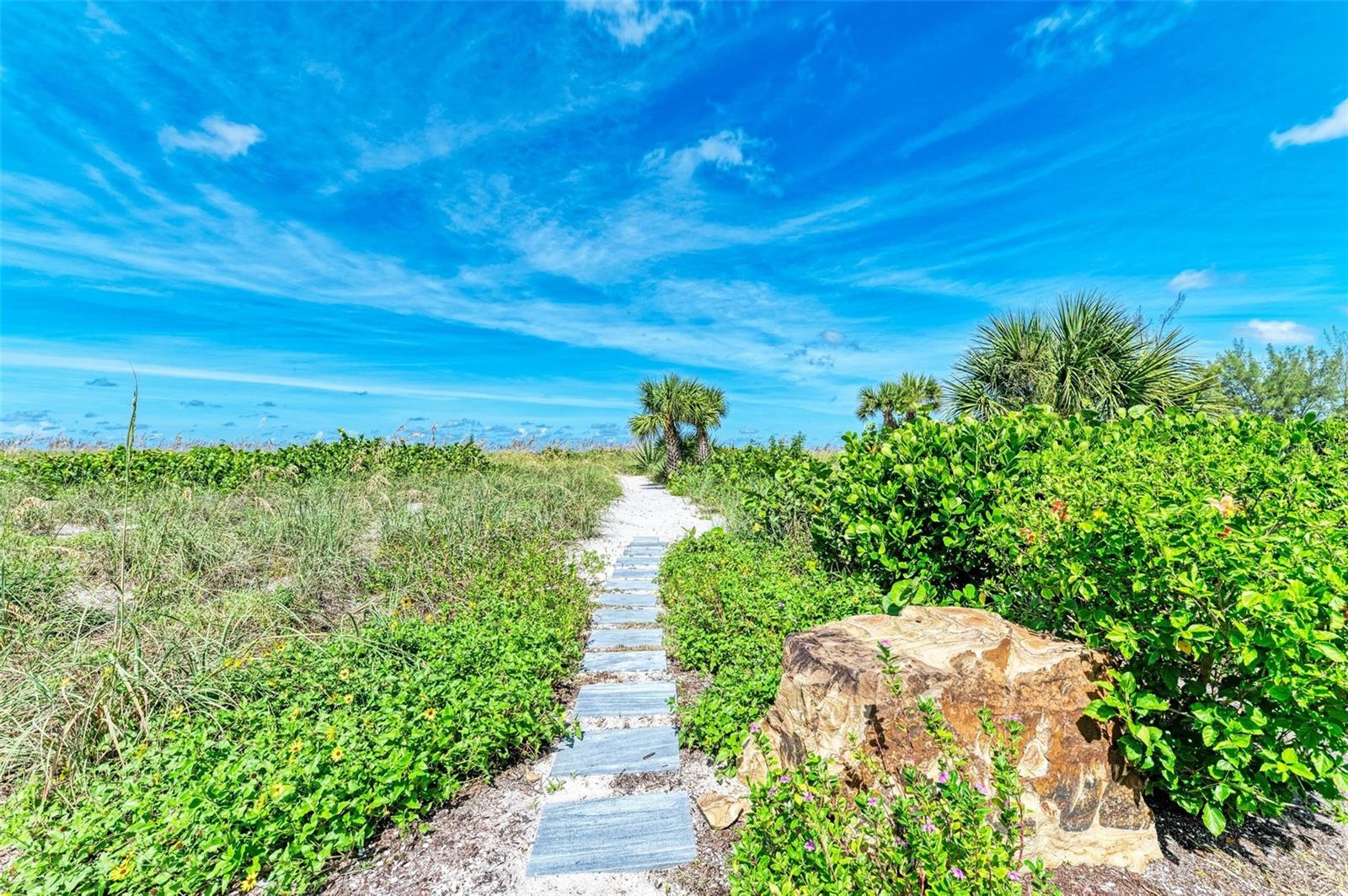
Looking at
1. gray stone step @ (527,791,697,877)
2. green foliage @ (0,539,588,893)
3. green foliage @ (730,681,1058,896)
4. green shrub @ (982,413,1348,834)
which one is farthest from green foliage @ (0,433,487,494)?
green shrub @ (982,413,1348,834)

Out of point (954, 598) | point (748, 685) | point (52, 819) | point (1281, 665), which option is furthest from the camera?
point (954, 598)

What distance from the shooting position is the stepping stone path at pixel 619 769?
2557 mm

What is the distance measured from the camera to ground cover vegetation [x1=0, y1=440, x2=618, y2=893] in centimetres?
229

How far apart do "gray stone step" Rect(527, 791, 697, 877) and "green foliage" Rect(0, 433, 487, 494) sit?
9.64 metres

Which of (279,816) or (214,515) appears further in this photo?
(214,515)

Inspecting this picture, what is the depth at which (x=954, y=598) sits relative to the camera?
402 centimetres

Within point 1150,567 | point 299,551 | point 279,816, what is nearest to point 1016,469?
point 1150,567

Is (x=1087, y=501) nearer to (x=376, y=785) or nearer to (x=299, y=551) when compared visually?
(x=376, y=785)

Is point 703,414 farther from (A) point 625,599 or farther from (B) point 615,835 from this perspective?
(B) point 615,835

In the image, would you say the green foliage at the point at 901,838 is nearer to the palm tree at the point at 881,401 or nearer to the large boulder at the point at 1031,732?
the large boulder at the point at 1031,732

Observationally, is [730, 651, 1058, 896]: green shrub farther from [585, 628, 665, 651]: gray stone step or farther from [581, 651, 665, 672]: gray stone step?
[585, 628, 665, 651]: gray stone step

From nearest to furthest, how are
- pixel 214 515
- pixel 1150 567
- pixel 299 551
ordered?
pixel 1150 567, pixel 299 551, pixel 214 515

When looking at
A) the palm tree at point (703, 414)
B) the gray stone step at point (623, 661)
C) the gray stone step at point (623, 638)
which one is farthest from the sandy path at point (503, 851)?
the palm tree at point (703, 414)

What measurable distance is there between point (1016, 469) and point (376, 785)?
4786 mm
